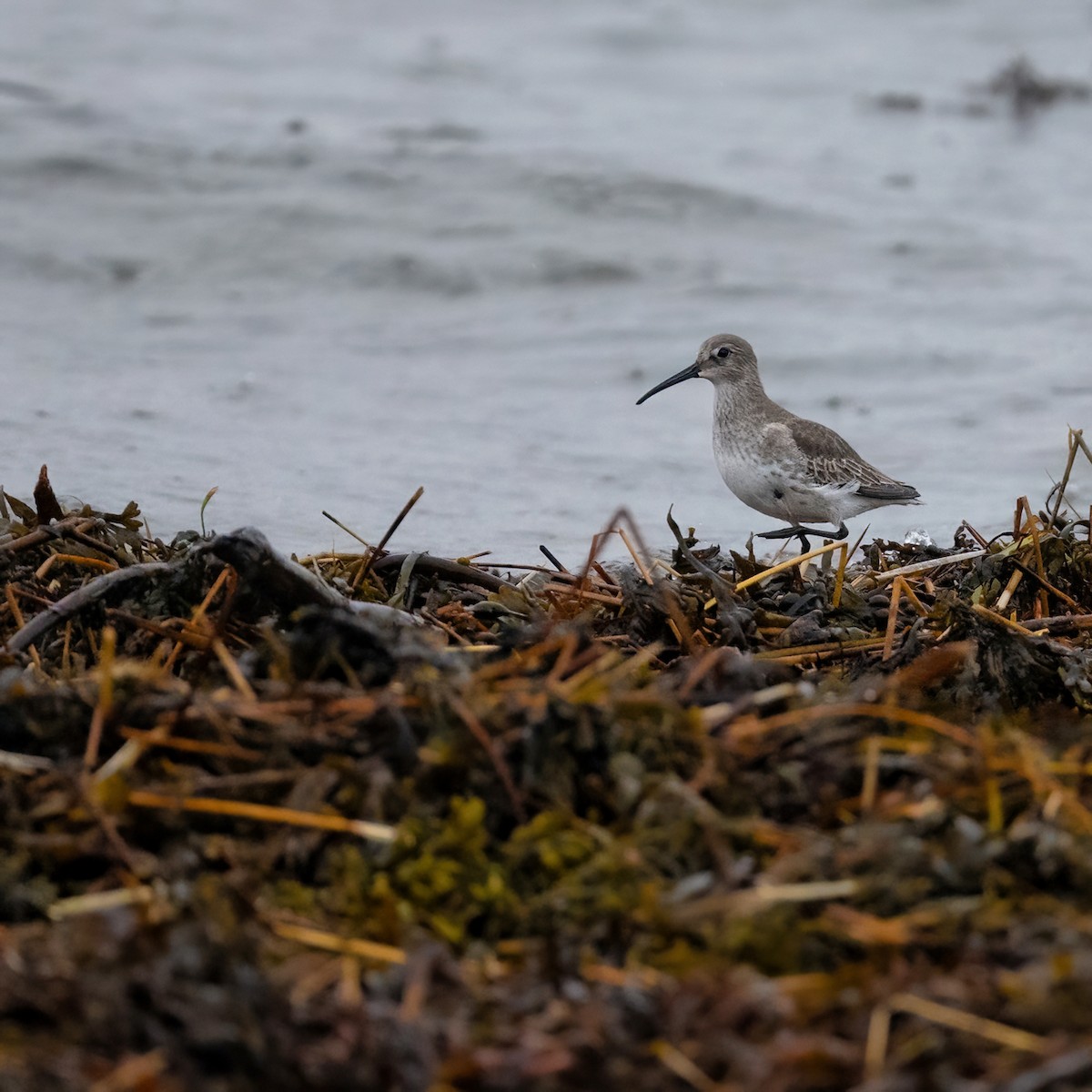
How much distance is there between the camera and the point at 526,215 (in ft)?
37.0

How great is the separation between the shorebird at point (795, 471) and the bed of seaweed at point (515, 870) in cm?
327

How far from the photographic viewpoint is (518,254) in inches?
418

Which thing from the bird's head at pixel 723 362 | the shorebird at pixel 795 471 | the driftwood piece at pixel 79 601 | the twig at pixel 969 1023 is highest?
the driftwood piece at pixel 79 601

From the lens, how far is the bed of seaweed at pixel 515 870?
5.58ft

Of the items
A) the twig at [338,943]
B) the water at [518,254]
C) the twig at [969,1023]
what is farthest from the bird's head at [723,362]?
the twig at [969,1023]

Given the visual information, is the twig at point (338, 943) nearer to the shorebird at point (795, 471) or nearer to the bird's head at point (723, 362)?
the shorebird at point (795, 471)

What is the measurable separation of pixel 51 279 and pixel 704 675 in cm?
813

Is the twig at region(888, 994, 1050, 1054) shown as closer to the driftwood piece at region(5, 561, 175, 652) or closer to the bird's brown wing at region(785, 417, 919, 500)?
the driftwood piece at region(5, 561, 175, 652)

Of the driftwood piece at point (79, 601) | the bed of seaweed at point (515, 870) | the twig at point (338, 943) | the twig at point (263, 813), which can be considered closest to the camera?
the bed of seaweed at point (515, 870)

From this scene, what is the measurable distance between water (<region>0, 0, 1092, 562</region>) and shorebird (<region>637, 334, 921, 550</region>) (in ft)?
0.81

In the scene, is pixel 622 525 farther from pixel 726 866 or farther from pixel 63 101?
pixel 63 101

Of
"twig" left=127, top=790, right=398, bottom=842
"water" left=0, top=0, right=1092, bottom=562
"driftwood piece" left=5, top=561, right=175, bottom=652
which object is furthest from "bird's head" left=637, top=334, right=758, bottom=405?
"twig" left=127, top=790, right=398, bottom=842

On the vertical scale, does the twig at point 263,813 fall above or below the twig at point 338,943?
above

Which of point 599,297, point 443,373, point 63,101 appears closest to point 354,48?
point 63,101
